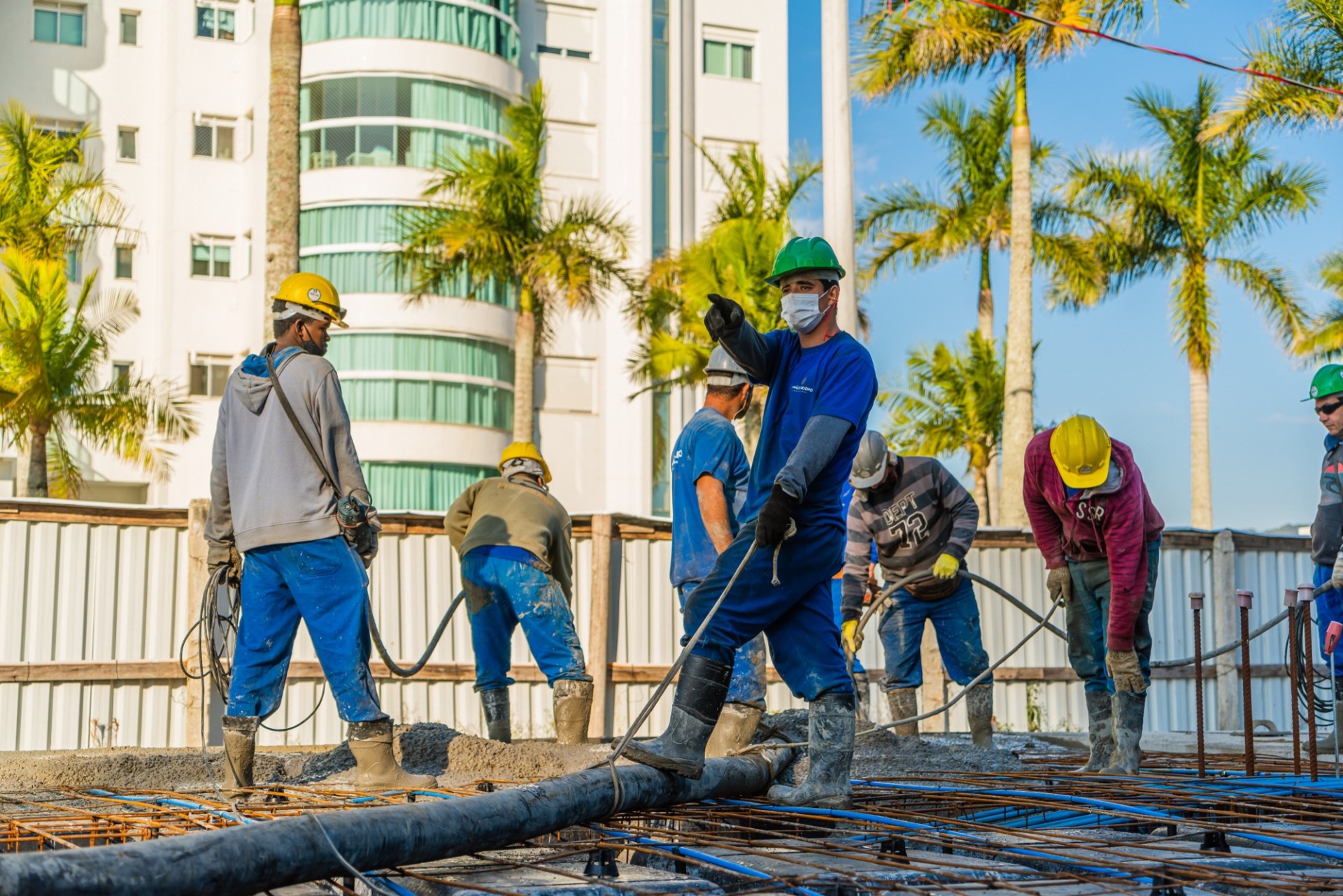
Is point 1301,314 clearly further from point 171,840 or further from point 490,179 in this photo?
point 171,840

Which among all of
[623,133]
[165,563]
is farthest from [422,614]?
[623,133]

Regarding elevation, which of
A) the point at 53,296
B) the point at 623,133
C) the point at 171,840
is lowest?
the point at 171,840

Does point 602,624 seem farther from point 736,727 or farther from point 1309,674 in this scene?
point 1309,674

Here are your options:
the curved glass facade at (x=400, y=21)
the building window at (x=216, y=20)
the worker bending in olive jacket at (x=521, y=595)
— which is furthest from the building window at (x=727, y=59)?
the worker bending in olive jacket at (x=521, y=595)

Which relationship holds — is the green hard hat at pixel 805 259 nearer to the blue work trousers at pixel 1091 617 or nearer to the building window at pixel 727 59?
the blue work trousers at pixel 1091 617

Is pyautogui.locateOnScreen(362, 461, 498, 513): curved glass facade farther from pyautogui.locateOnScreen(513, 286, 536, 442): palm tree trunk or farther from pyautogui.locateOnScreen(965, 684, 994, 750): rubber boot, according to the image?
pyautogui.locateOnScreen(965, 684, 994, 750): rubber boot

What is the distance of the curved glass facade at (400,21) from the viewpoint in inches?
1372

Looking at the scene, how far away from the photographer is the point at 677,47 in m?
38.5

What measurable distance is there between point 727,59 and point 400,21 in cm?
928

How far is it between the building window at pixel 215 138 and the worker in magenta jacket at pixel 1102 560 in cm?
3276

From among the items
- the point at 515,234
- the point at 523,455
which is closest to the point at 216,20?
the point at 515,234

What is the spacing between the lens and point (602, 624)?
11.9 meters

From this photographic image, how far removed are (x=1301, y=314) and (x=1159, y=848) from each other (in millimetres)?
24371

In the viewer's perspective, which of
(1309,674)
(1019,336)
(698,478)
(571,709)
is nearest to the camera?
(698,478)
